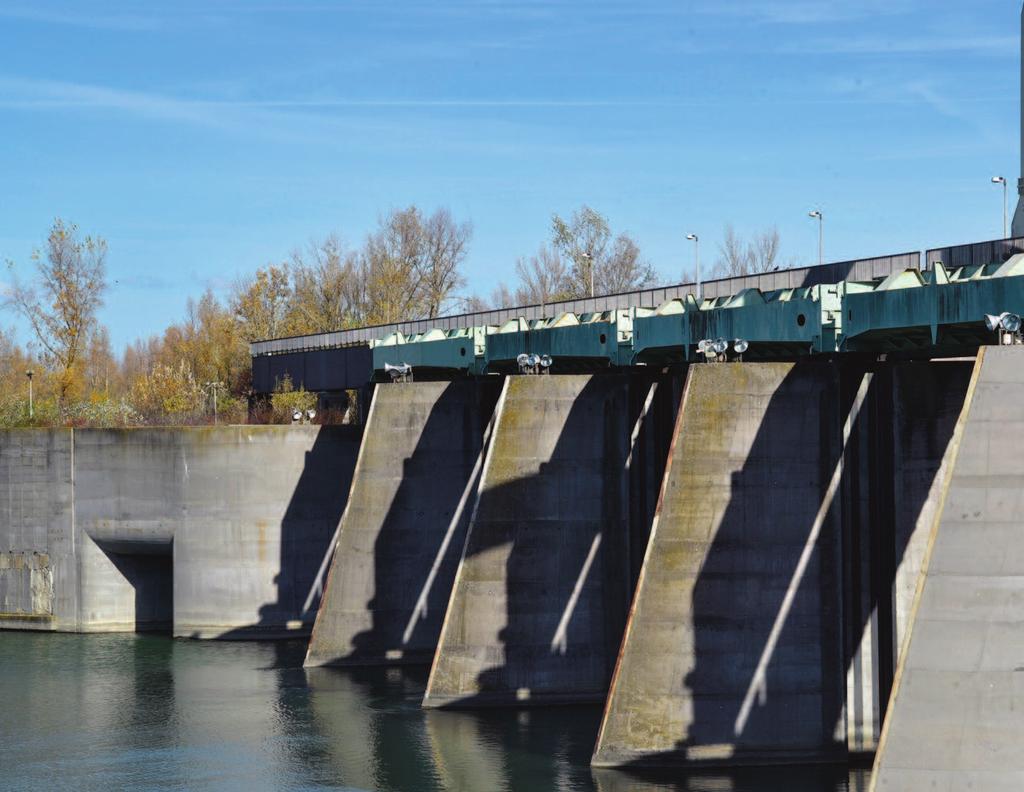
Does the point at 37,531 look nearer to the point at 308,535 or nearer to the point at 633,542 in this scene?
the point at 308,535

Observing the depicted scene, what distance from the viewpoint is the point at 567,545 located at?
40.4 m

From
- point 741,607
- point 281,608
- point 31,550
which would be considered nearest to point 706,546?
point 741,607

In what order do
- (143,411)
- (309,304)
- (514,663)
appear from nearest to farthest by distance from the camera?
(514,663) < (143,411) < (309,304)

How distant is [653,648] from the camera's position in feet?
105

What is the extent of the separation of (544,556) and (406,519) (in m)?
8.19

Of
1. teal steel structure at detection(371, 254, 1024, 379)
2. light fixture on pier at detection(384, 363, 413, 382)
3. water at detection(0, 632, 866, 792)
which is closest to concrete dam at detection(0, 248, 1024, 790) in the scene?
teal steel structure at detection(371, 254, 1024, 379)

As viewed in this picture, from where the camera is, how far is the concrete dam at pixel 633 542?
76.3ft

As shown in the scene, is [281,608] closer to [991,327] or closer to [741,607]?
[741,607]

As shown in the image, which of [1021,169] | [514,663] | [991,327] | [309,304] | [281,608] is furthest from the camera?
[309,304]

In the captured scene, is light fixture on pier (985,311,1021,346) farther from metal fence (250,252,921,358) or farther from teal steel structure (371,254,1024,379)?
metal fence (250,252,921,358)

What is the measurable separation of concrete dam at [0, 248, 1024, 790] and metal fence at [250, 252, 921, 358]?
318 centimetres

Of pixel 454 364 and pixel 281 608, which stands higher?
pixel 454 364

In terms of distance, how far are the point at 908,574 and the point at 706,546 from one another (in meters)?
4.09

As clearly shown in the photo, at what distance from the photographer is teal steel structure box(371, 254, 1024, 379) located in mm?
28672
